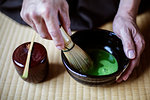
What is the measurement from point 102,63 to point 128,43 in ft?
0.53

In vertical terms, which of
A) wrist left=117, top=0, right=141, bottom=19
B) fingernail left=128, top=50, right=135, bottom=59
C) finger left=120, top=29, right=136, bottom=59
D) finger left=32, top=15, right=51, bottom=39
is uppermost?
finger left=32, top=15, right=51, bottom=39

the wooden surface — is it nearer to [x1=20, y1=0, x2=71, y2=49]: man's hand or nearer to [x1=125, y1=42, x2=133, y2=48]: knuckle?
[x1=125, y1=42, x2=133, y2=48]: knuckle

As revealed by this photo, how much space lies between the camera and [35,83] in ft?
3.23

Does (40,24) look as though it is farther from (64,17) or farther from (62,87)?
(62,87)

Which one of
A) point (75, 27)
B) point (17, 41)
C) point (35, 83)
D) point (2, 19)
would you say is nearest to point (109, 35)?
point (75, 27)

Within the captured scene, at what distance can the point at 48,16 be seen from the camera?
0.73 m

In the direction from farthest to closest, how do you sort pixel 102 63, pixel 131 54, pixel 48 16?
pixel 102 63 → pixel 131 54 → pixel 48 16

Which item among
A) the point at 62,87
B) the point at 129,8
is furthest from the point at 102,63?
the point at 129,8

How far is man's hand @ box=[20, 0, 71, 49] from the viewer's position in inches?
28.8

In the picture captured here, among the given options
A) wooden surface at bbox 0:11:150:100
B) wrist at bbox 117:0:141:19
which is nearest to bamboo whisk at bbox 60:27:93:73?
wooden surface at bbox 0:11:150:100

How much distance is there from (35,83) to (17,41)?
0.33 metres

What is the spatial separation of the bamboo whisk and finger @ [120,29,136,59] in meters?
0.18

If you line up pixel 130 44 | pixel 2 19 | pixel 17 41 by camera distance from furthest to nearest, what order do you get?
pixel 2 19 < pixel 17 41 < pixel 130 44

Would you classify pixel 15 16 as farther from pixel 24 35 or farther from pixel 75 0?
pixel 75 0
